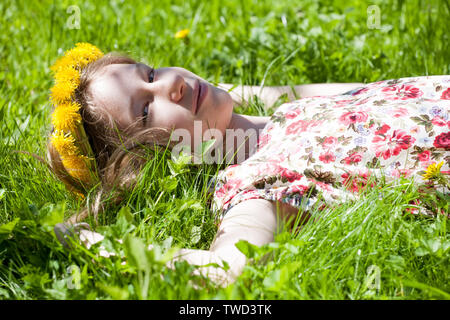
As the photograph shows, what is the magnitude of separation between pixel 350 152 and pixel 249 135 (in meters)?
0.52

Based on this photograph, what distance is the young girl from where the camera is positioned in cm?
184

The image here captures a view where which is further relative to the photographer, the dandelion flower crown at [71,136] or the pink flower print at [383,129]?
the dandelion flower crown at [71,136]

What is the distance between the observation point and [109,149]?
2143 millimetres

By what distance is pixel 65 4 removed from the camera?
3902 millimetres

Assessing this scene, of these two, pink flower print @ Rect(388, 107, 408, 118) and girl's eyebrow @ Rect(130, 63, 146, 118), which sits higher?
girl's eyebrow @ Rect(130, 63, 146, 118)

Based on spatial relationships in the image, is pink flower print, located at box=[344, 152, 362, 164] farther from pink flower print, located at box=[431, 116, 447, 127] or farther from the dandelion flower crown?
the dandelion flower crown

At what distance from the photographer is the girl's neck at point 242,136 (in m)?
2.21

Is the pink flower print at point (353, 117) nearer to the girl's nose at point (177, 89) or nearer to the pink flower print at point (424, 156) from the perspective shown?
the pink flower print at point (424, 156)

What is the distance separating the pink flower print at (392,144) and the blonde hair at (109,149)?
2.75ft

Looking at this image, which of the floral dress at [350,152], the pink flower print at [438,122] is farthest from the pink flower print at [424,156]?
the pink flower print at [438,122]

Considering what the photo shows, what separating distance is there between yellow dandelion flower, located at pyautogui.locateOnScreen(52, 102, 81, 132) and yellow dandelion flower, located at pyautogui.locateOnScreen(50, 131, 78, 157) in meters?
0.03

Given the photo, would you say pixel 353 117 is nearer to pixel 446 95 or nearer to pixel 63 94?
pixel 446 95

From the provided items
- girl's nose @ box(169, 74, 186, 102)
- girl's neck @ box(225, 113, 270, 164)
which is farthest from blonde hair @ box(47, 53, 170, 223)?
girl's neck @ box(225, 113, 270, 164)
